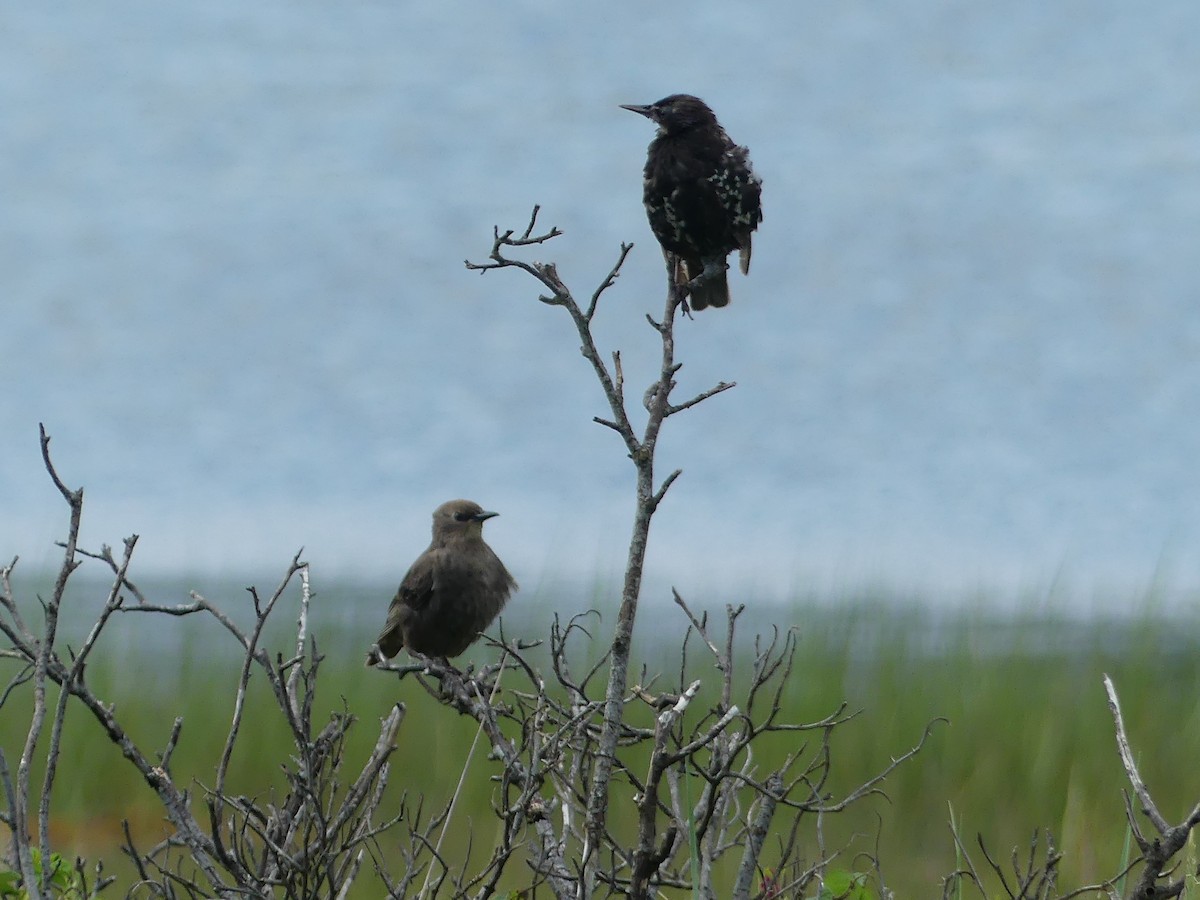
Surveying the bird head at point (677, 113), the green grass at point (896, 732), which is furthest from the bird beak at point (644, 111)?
the green grass at point (896, 732)

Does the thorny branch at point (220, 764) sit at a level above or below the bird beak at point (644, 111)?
below

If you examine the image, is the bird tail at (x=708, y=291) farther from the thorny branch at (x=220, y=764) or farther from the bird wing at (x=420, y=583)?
the thorny branch at (x=220, y=764)

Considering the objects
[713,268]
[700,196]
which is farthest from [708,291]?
[700,196]

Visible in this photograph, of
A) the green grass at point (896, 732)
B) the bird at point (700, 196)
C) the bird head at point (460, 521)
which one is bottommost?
the green grass at point (896, 732)

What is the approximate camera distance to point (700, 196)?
6410 mm

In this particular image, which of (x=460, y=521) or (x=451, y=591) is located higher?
(x=460, y=521)

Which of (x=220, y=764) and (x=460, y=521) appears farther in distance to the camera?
(x=460, y=521)

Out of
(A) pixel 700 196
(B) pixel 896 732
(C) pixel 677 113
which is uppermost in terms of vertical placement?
(C) pixel 677 113

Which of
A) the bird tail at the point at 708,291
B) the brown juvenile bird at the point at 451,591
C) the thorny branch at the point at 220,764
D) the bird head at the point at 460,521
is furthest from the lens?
the bird head at the point at 460,521

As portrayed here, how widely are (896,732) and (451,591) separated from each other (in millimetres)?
3761

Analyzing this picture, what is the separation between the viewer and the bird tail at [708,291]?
6684mm

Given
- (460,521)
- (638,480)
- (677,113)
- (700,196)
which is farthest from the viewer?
(460,521)

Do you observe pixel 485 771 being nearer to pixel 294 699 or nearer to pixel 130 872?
pixel 130 872

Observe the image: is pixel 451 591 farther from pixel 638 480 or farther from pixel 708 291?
pixel 638 480
